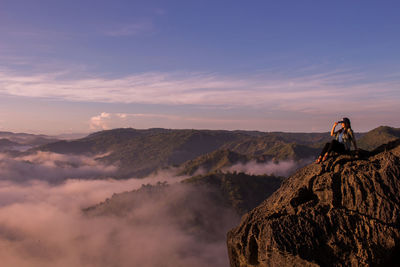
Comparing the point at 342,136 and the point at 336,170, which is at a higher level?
the point at 342,136

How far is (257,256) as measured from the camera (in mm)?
13328

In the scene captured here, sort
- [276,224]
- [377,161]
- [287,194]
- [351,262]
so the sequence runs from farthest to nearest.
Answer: [287,194] → [377,161] → [276,224] → [351,262]

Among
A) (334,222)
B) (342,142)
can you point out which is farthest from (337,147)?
(334,222)

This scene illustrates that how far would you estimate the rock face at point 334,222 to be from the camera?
11.8m

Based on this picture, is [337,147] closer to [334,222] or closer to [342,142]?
[342,142]

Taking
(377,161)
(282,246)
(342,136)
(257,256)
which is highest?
(342,136)

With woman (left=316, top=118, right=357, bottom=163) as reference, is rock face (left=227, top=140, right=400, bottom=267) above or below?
below

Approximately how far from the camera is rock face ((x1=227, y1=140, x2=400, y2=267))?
11.8 meters

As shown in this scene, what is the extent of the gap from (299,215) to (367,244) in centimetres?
262

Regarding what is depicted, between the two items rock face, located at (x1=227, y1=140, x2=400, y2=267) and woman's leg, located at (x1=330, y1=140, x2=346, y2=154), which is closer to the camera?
rock face, located at (x1=227, y1=140, x2=400, y2=267)

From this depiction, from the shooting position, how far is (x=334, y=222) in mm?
12570

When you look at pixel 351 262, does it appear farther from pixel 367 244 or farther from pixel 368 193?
pixel 368 193

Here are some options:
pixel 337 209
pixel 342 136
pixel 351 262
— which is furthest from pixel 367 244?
pixel 342 136

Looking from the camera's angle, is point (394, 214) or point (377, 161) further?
point (377, 161)
